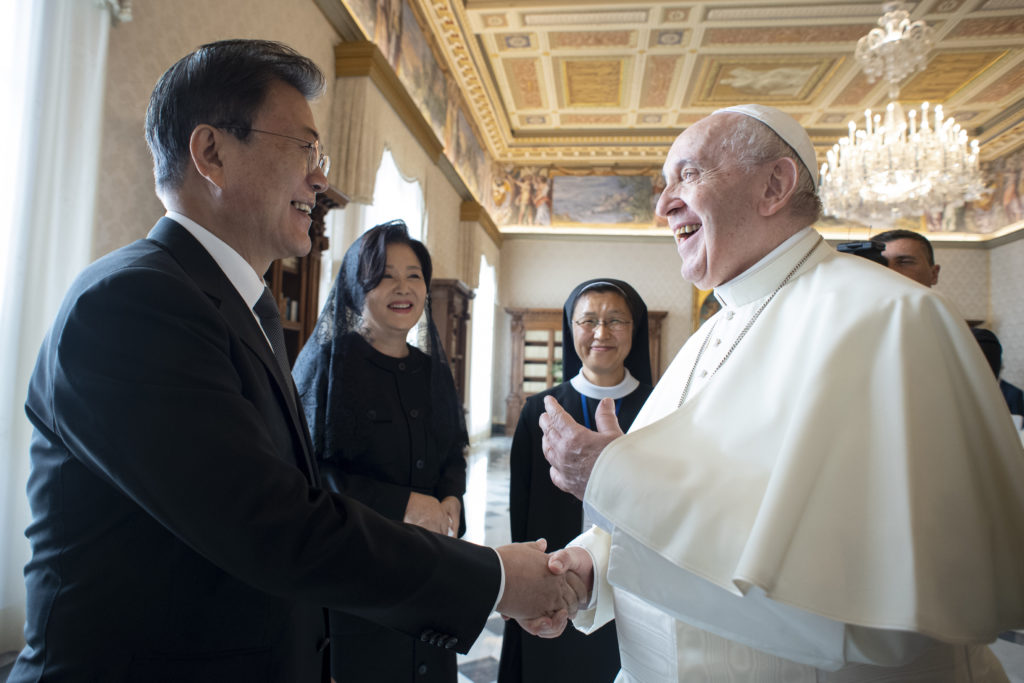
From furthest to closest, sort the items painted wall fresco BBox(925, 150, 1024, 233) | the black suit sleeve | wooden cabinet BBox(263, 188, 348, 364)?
painted wall fresco BBox(925, 150, 1024, 233)
wooden cabinet BBox(263, 188, 348, 364)
the black suit sleeve

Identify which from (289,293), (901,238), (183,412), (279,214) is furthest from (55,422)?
(289,293)

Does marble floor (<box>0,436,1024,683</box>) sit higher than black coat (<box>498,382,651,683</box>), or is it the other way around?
black coat (<box>498,382,651,683</box>)

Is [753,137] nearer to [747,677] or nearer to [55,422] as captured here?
[747,677]

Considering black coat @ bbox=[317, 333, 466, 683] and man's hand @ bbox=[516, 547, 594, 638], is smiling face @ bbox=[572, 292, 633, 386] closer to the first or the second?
black coat @ bbox=[317, 333, 466, 683]

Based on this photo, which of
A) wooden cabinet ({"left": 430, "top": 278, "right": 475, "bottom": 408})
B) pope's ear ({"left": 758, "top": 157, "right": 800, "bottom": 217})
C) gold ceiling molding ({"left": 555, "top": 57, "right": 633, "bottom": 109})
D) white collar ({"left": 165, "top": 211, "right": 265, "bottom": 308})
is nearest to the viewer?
white collar ({"left": 165, "top": 211, "right": 265, "bottom": 308})

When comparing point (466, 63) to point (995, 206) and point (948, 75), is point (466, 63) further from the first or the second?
point (995, 206)

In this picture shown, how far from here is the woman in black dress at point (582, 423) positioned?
2.30 metres

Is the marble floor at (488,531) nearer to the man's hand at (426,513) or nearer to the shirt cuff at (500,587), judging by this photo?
the man's hand at (426,513)

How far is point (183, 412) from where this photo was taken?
97 cm

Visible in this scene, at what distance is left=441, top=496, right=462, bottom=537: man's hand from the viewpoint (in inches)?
89.3

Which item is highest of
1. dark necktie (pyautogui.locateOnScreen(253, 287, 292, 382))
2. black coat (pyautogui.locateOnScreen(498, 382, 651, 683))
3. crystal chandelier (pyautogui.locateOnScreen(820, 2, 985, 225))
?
crystal chandelier (pyautogui.locateOnScreen(820, 2, 985, 225))

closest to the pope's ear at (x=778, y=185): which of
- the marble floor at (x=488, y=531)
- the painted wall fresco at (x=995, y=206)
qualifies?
the marble floor at (x=488, y=531)

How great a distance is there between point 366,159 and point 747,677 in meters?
6.16

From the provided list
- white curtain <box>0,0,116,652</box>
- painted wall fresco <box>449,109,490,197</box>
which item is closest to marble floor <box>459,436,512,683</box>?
white curtain <box>0,0,116,652</box>
